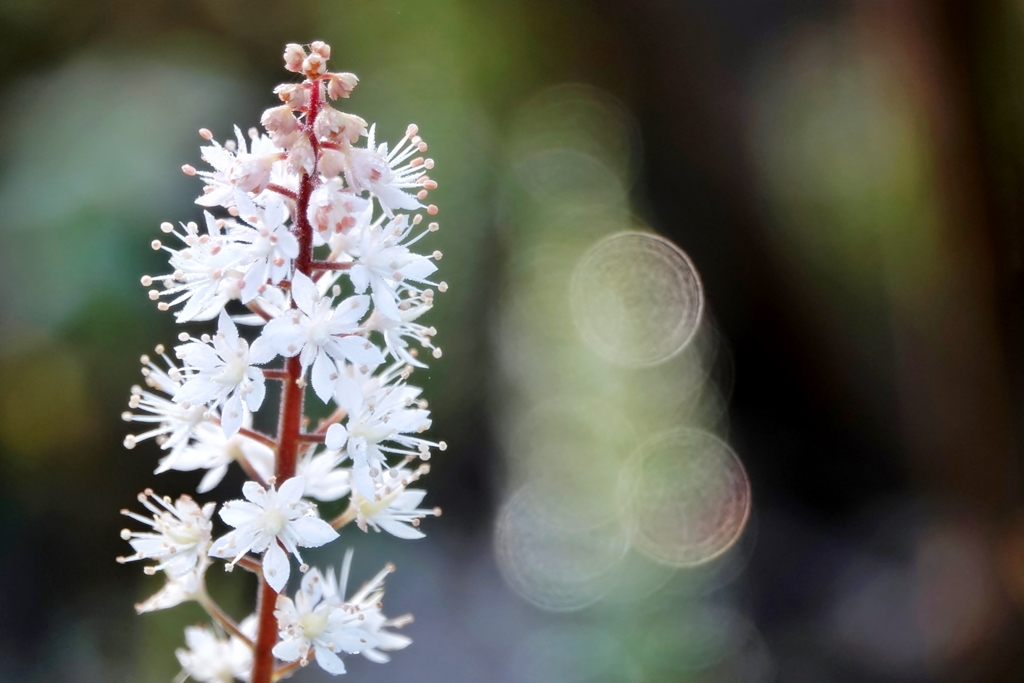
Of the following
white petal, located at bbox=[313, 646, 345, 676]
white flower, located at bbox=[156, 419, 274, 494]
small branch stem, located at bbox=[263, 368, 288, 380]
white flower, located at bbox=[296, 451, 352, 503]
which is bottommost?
white petal, located at bbox=[313, 646, 345, 676]

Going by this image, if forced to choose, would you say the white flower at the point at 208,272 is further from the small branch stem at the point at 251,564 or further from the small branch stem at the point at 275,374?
the small branch stem at the point at 251,564

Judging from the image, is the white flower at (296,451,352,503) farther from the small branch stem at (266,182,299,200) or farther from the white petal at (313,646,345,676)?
the small branch stem at (266,182,299,200)

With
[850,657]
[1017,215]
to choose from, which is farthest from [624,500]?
[1017,215]

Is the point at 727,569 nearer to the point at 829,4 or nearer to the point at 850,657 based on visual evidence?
the point at 850,657

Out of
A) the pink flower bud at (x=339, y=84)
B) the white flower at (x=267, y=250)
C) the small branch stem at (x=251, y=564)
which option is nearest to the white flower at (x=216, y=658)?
the small branch stem at (x=251, y=564)

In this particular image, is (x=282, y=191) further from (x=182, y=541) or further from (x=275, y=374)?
(x=182, y=541)

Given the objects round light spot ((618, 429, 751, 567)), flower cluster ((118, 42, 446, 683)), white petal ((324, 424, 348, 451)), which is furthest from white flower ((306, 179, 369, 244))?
round light spot ((618, 429, 751, 567))
